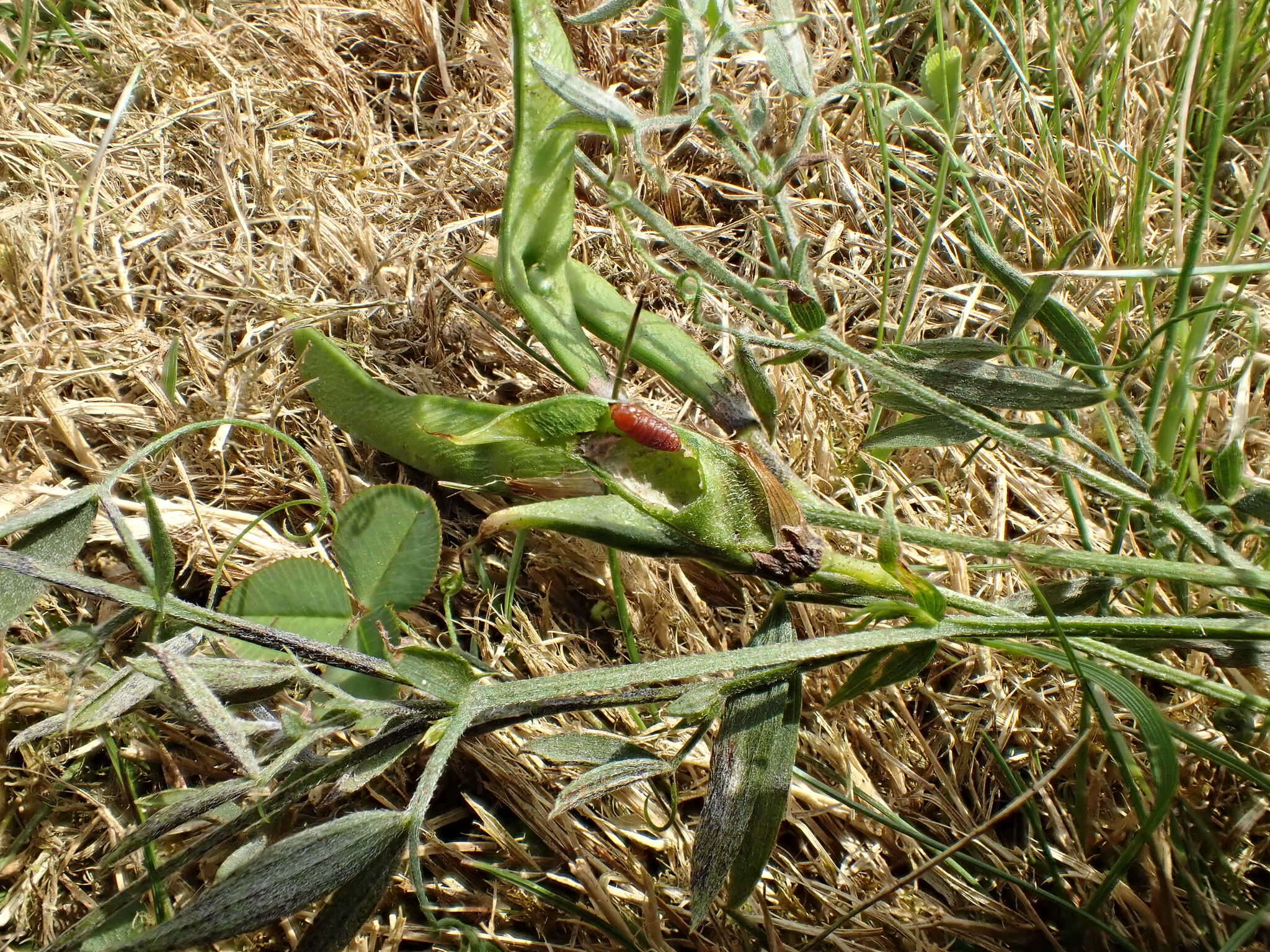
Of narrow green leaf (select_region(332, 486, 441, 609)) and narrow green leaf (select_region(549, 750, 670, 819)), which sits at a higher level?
narrow green leaf (select_region(549, 750, 670, 819))

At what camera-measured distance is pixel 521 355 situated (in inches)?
69.2

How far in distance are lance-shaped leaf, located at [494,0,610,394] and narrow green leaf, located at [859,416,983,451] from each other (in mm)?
428

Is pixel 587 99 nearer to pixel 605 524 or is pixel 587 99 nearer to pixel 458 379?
pixel 605 524

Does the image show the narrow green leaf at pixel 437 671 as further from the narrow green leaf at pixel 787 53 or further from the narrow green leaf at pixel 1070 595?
the narrow green leaf at pixel 787 53

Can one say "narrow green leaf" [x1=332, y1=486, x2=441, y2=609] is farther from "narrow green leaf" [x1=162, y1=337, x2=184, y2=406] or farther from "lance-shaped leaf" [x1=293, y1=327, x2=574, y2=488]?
"narrow green leaf" [x1=162, y1=337, x2=184, y2=406]

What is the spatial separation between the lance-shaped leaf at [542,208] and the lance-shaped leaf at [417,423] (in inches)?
5.5

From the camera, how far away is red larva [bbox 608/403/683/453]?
96cm

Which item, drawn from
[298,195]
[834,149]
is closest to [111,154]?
[298,195]

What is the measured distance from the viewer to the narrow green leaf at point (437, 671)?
34.7 inches

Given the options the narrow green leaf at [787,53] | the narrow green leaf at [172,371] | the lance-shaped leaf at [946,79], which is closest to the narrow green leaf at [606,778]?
the narrow green leaf at [787,53]

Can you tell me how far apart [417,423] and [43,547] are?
1.82ft

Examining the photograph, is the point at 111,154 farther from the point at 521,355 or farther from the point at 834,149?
the point at 834,149

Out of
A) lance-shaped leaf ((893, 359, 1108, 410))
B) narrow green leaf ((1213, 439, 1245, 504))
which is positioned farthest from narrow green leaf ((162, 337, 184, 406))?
narrow green leaf ((1213, 439, 1245, 504))

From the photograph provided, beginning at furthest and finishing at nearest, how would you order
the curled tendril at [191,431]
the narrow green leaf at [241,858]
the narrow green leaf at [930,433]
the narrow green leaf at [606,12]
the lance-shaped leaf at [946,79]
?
the lance-shaped leaf at [946,79] → the narrow green leaf at [606,12] → the narrow green leaf at [930,433] → the curled tendril at [191,431] → the narrow green leaf at [241,858]
